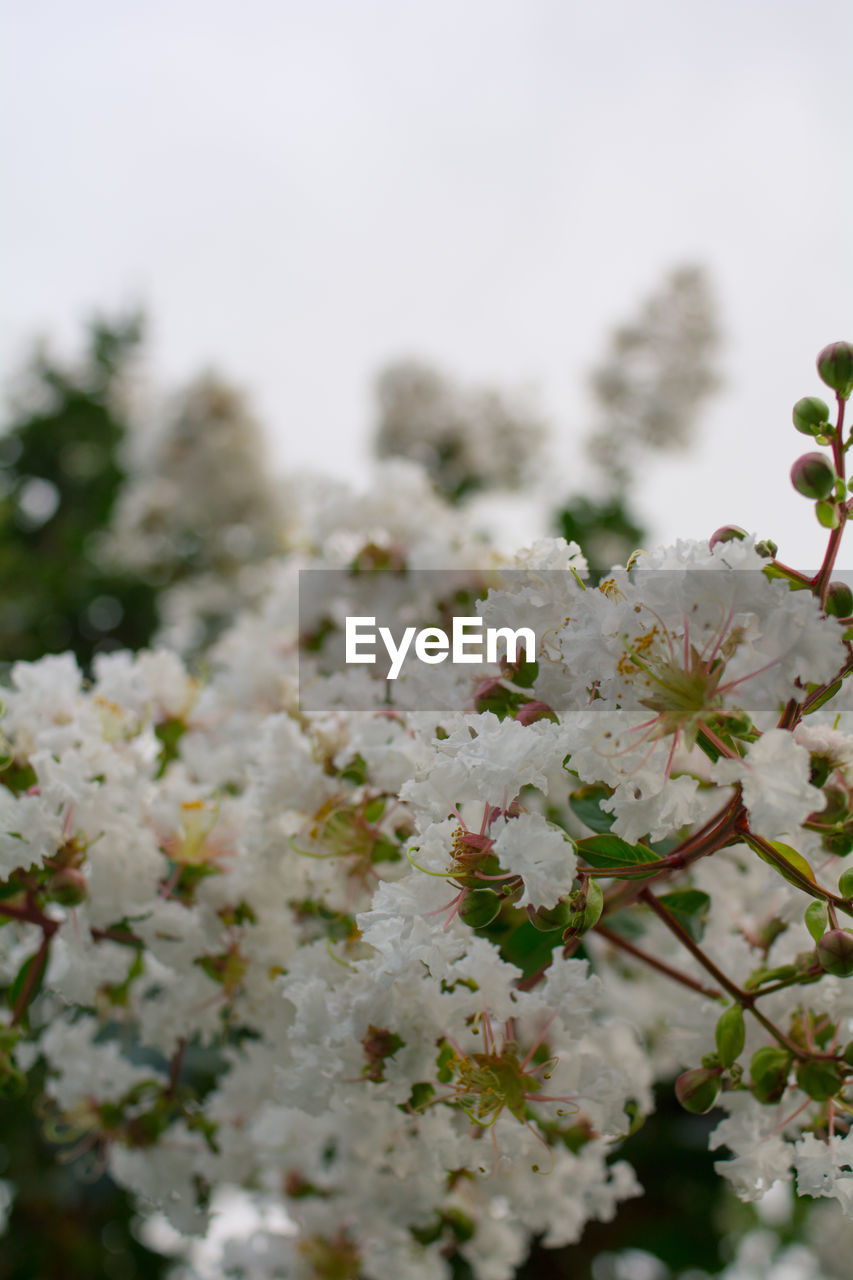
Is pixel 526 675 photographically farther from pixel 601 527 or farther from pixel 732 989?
pixel 601 527

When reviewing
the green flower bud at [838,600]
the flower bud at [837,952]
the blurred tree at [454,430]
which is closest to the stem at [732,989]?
the flower bud at [837,952]

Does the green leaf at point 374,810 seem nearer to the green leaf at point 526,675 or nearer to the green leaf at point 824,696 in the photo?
the green leaf at point 526,675

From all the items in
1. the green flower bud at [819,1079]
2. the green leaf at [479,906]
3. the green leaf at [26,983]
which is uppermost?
the green leaf at [479,906]

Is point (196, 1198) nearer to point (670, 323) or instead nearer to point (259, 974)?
point (259, 974)

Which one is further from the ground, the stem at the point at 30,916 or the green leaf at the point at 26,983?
the stem at the point at 30,916

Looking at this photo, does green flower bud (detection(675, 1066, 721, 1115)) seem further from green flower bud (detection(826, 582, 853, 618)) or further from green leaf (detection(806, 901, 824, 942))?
green flower bud (detection(826, 582, 853, 618))

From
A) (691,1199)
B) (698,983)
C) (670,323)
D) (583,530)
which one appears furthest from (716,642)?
(670,323)
